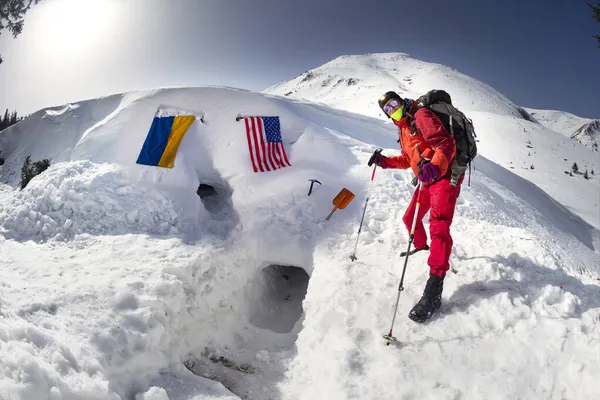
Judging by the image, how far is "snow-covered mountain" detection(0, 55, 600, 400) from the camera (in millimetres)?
3875

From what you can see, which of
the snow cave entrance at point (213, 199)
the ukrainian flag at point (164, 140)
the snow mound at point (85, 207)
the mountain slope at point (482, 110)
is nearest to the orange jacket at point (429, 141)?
the snow cave entrance at point (213, 199)

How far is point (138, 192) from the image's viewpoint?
7.09 meters

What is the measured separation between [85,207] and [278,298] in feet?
A: 13.7

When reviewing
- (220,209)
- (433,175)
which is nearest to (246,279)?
(220,209)

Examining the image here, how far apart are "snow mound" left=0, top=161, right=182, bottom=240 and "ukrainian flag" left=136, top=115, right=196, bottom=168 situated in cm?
67

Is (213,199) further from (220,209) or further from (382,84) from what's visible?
(382,84)

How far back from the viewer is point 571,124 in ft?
323

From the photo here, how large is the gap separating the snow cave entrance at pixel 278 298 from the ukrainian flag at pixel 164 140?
3345 mm

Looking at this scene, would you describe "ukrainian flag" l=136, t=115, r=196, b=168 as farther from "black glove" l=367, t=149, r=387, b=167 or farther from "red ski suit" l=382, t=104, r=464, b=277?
"red ski suit" l=382, t=104, r=464, b=277

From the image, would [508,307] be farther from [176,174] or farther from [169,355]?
[176,174]

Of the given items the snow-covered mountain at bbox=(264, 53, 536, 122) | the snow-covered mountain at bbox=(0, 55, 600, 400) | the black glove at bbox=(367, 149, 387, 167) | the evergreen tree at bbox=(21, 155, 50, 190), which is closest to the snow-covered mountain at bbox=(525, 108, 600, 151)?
the snow-covered mountain at bbox=(264, 53, 536, 122)

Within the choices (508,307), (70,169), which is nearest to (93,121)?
(70,169)

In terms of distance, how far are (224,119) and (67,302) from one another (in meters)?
5.96

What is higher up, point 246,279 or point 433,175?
point 433,175
